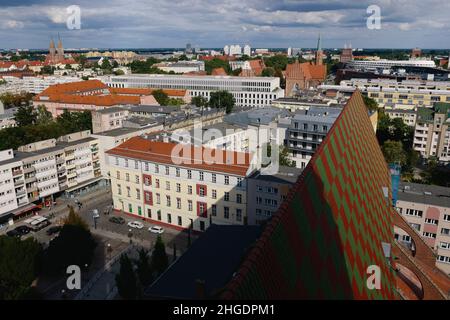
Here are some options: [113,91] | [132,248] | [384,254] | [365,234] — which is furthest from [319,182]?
[113,91]

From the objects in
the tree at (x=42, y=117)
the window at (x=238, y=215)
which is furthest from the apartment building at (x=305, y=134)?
the tree at (x=42, y=117)

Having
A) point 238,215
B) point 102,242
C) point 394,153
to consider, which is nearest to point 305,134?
point 394,153

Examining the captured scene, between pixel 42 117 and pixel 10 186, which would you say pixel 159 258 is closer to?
pixel 10 186

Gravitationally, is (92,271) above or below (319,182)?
below

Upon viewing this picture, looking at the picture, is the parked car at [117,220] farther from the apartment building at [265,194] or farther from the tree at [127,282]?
the tree at [127,282]

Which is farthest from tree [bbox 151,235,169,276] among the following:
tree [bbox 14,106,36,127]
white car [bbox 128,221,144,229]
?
tree [bbox 14,106,36,127]

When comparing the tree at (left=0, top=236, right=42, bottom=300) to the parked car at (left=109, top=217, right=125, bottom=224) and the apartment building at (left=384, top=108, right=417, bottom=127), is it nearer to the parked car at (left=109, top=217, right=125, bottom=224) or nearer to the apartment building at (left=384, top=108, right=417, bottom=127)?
the parked car at (left=109, top=217, right=125, bottom=224)
